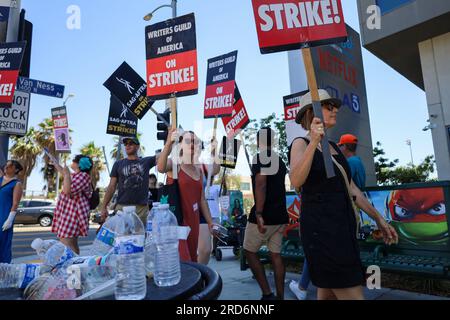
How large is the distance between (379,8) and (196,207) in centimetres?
1035

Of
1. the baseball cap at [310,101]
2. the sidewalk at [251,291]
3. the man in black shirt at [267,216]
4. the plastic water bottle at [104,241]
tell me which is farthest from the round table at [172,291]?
the man in black shirt at [267,216]

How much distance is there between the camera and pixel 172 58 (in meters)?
4.41

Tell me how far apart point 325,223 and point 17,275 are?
167 centimetres

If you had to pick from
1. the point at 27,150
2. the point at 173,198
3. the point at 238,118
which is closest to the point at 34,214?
the point at 27,150

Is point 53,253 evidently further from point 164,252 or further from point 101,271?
point 164,252

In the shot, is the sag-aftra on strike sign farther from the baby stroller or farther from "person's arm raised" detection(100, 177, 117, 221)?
the baby stroller

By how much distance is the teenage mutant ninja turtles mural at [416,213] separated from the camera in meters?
3.89

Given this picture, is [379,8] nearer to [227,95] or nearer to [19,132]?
[227,95]

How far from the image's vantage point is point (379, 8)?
1067 centimetres

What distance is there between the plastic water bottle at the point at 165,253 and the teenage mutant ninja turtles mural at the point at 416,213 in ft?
11.0

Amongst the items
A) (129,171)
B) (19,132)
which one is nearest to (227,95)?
(129,171)

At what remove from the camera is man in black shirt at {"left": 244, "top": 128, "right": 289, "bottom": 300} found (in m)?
3.87

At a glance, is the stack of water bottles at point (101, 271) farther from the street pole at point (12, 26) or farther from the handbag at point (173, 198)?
the street pole at point (12, 26)
